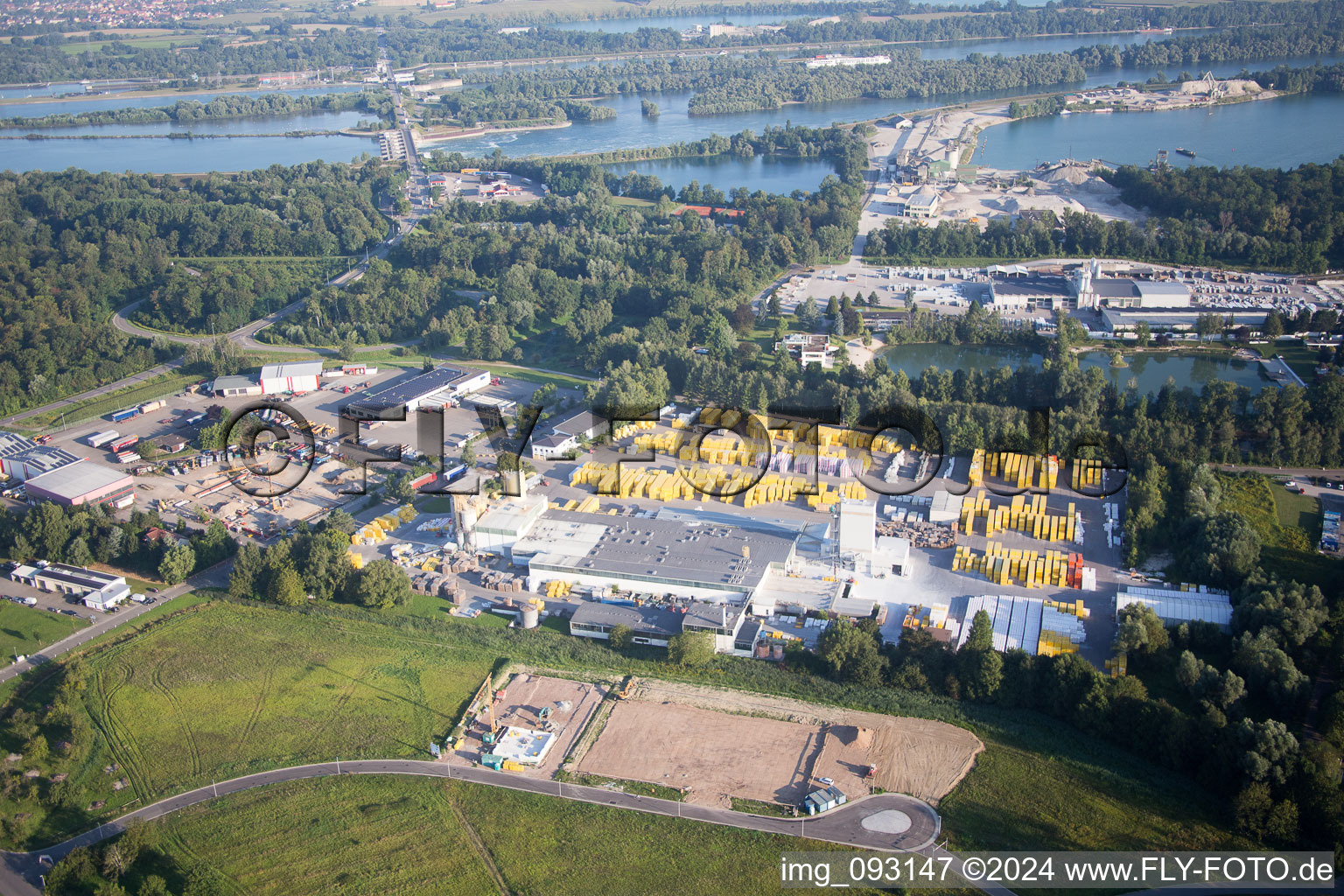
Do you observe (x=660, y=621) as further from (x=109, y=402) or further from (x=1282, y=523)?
(x=109, y=402)

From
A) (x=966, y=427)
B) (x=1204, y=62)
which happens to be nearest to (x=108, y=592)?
(x=966, y=427)

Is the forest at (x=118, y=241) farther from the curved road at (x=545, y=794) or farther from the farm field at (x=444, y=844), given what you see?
the farm field at (x=444, y=844)

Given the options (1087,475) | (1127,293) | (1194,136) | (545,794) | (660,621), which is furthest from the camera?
(1194,136)

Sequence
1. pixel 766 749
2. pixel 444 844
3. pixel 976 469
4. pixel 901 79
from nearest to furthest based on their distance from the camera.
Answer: pixel 444 844 < pixel 766 749 < pixel 976 469 < pixel 901 79

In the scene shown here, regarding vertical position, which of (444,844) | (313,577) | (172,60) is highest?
(172,60)

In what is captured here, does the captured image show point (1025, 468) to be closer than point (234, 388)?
Yes

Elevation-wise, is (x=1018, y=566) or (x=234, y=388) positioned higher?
(x=234, y=388)

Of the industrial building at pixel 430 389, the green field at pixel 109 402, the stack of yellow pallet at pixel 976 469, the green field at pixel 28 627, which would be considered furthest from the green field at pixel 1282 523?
the green field at pixel 109 402

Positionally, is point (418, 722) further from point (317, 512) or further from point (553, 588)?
point (317, 512)

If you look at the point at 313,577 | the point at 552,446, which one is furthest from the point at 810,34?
the point at 313,577
